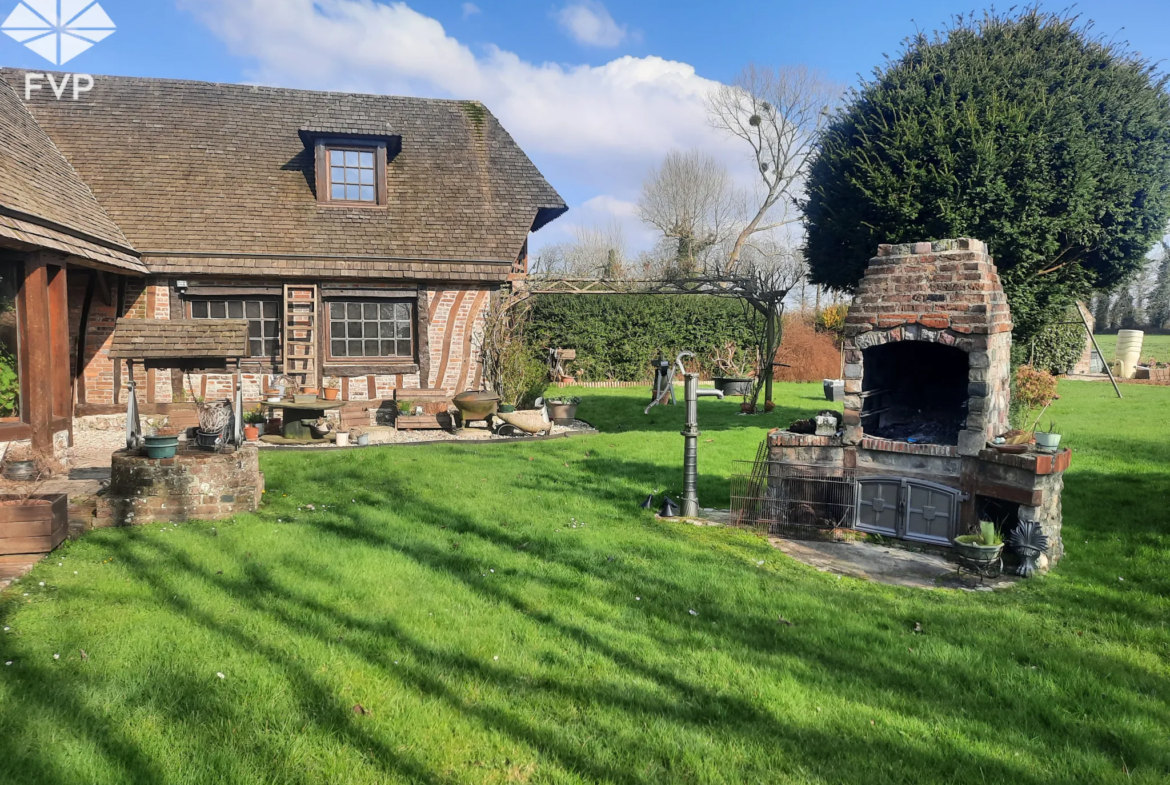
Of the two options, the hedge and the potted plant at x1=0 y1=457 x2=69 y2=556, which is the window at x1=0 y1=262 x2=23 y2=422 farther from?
the hedge

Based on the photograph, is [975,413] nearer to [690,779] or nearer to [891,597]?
[891,597]

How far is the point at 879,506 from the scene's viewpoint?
23.7ft

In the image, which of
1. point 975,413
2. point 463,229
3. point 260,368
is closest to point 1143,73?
point 975,413

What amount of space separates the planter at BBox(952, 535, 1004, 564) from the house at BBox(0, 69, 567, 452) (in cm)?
1056

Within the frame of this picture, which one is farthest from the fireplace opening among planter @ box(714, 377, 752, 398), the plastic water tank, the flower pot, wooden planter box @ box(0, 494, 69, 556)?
the plastic water tank

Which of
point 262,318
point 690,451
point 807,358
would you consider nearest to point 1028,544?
point 690,451

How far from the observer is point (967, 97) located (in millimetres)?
10055

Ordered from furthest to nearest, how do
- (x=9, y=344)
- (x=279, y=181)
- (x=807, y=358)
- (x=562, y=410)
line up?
(x=807, y=358) < (x=279, y=181) < (x=562, y=410) < (x=9, y=344)

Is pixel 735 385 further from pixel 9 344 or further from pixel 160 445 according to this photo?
pixel 9 344

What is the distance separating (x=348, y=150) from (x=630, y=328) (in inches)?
402

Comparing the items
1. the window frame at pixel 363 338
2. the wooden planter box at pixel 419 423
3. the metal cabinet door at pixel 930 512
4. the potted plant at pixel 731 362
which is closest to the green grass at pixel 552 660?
the metal cabinet door at pixel 930 512

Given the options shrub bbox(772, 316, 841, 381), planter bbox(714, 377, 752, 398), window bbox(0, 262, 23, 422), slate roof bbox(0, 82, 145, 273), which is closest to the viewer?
slate roof bbox(0, 82, 145, 273)

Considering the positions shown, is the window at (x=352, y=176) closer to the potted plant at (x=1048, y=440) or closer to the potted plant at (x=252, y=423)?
the potted plant at (x=252, y=423)

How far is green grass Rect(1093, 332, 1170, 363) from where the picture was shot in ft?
98.4
